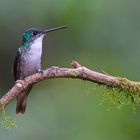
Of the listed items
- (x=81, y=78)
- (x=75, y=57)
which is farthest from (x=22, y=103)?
(x=75, y=57)

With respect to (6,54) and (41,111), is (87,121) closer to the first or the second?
(41,111)

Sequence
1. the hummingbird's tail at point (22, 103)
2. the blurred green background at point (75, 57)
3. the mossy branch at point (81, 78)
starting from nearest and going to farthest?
the mossy branch at point (81, 78)
the hummingbird's tail at point (22, 103)
the blurred green background at point (75, 57)

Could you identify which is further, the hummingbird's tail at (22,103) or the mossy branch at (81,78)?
the hummingbird's tail at (22,103)

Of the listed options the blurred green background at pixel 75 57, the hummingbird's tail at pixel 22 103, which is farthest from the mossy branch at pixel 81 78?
the blurred green background at pixel 75 57

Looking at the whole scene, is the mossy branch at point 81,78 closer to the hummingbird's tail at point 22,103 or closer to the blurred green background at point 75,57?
the hummingbird's tail at point 22,103

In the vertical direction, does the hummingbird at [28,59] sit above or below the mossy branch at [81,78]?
above

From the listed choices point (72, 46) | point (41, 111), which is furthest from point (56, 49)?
point (41, 111)
